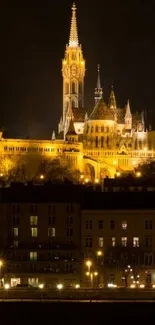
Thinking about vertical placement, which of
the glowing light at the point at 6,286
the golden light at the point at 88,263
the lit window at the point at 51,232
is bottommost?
the glowing light at the point at 6,286

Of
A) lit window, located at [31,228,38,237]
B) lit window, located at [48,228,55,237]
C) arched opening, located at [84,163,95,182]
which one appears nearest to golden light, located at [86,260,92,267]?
lit window, located at [48,228,55,237]

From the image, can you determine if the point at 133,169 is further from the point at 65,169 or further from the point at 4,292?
the point at 4,292

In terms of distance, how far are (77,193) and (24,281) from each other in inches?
460

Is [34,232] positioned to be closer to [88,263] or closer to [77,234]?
[77,234]

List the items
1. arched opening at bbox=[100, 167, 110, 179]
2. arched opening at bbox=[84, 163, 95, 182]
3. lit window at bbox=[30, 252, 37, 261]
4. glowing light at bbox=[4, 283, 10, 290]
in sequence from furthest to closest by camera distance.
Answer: arched opening at bbox=[84, 163, 95, 182] < arched opening at bbox=[100, 167, 110, 179] < lit window at bbox=[30, 252, 37, 261] < glowing light at bbox=[4, 283, 10, 290]

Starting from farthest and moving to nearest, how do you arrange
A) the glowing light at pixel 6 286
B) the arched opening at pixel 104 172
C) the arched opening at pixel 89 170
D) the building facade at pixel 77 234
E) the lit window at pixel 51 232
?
the arched opening at pixel 89 170, the arched opening at pixel 104 172, the lit window at pixel 51 232, the building facade at pixel 77 234, the glowing light at pixel 6 286

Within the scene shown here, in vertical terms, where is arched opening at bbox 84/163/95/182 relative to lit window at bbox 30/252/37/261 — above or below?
above

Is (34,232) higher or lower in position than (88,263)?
higher

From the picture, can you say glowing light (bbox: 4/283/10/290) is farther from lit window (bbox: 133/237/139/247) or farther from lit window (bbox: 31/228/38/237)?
lit window (bbox: 133/237/139/247)

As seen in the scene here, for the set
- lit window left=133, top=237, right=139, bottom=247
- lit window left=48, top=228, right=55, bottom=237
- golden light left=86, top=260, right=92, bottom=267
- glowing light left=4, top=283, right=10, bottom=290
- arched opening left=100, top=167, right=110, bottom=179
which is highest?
arched opening left=100, top=167, right=110, bottom=179

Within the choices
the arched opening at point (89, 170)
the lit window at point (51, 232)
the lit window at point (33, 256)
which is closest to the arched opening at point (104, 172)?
the arched opening at point (89, 170)

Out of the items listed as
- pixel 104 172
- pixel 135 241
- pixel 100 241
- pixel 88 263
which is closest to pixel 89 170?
pixel 104 172

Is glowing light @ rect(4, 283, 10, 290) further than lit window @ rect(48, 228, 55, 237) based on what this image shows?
No

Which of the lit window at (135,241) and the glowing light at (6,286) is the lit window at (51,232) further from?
the glowing light at (6,286)
